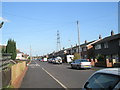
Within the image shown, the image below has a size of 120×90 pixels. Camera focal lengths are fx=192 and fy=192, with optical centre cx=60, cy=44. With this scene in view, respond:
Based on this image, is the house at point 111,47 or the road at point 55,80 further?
the house at point 111,47

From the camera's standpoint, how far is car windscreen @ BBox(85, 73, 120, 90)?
3400mm

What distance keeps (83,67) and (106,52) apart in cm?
1964

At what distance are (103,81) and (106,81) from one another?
134 millimetres

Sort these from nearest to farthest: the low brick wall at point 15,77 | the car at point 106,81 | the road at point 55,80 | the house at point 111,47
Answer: the car at point 106,81
the low brick wall at point 15,77
the road at point 55,80
the house at point 111,47

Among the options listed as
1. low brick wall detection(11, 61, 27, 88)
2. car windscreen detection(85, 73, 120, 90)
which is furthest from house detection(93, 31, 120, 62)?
car windscreen detection(85, 73, 120, 90)

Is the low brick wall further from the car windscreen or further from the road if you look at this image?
the car windscreen

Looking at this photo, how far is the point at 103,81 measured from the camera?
12.6 ft

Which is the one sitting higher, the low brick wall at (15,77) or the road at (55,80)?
the low brick wall at (15,77)

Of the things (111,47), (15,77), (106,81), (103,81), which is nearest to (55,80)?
(15,77)

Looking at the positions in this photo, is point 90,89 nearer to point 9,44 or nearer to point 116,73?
point 116,73

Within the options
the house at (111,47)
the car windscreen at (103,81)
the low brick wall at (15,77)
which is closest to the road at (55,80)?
the low brick wall at (15,77)

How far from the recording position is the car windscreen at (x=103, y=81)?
3400 millimetres

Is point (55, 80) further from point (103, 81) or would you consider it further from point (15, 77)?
point (103, 81)

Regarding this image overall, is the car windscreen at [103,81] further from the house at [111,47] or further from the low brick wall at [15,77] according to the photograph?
the house at [111,47]
